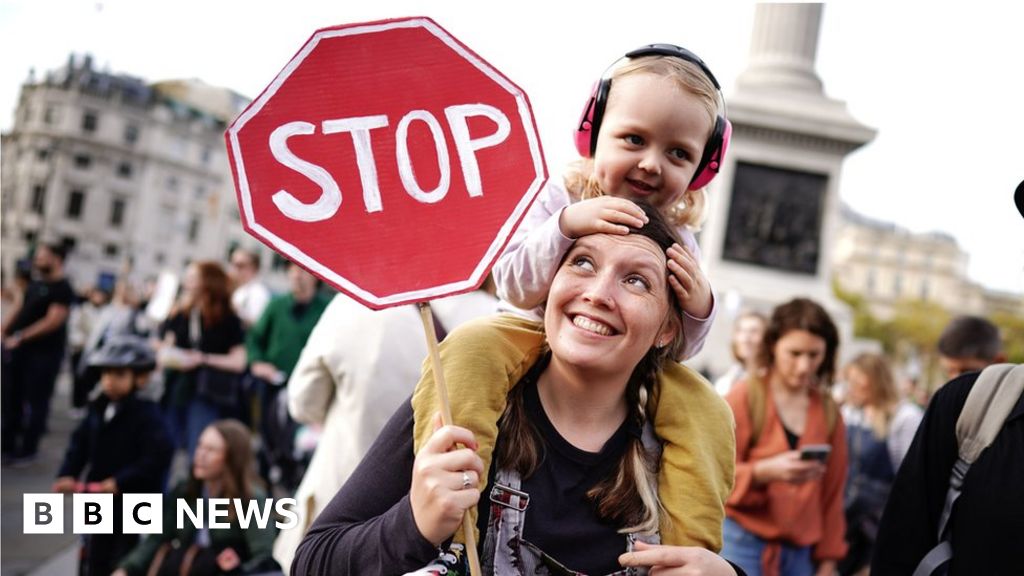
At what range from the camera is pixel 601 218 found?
1.74m

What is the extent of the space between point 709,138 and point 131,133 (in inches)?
2622

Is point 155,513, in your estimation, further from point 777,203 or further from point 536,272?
point 777,203

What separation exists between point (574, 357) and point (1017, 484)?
3.40ft

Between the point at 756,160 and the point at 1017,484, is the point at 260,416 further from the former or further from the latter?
the point at 756,160

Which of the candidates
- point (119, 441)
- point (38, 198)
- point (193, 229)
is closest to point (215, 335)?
point (119, 441)

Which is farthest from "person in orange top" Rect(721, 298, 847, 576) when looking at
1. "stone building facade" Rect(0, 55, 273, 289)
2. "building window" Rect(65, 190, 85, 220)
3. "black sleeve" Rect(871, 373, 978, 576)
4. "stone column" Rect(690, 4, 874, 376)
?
"building window" Rect(65, 190, 85, 220)

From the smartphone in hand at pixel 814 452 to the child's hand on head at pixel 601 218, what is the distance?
7.10 ft

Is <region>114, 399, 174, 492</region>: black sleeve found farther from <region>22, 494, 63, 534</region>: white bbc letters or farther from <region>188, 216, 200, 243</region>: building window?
<region>188, 216, 200, 243</region>: building window

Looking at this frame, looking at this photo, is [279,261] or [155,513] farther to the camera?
[279,261]

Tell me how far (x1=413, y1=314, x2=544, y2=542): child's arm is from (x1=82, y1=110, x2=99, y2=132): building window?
61.3 meters

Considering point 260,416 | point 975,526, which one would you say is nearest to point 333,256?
point 975,526

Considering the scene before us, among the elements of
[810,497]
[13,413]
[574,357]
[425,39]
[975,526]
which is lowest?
[13,413]

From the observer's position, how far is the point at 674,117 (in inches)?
77.7

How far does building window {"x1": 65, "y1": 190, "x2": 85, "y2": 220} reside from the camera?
62.6 m
